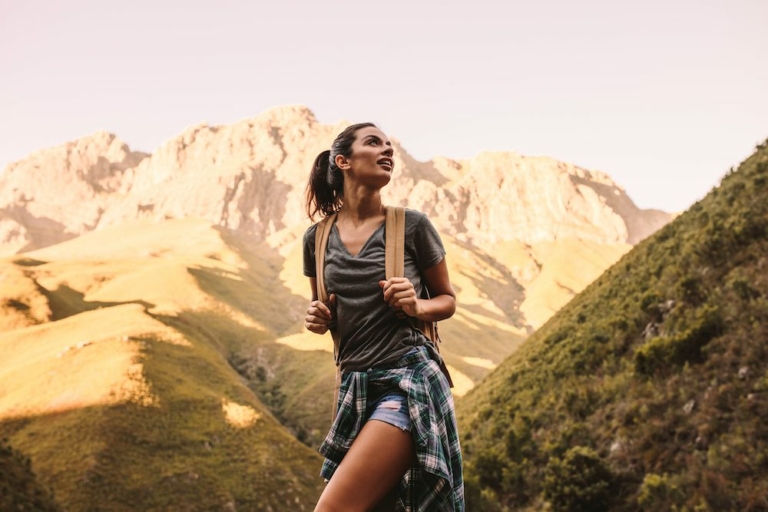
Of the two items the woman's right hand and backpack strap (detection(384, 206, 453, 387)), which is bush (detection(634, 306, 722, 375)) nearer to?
backpack strap (detection(384, 206, 453, 387))

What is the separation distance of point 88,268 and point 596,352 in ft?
392

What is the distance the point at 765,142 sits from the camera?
2861cm

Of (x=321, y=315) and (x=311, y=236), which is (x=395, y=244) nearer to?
(x=321, y=315)

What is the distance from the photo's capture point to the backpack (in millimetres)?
3424

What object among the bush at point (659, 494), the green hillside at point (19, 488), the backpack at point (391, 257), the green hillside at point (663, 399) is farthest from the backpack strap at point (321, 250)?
the green hillside at point (19, 488)

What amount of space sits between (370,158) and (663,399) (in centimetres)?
1410

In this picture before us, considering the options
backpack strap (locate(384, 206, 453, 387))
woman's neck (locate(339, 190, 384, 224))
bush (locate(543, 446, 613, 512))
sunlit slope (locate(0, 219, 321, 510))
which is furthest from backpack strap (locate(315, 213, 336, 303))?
sunlit slope (locate(0, 219, 321, 510))

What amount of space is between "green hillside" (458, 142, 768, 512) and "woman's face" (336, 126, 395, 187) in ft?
34.6

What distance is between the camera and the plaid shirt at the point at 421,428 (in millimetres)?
3074

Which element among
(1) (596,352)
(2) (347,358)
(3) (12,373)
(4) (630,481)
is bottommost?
(3) (12,373)

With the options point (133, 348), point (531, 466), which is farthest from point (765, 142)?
point (133, 348)

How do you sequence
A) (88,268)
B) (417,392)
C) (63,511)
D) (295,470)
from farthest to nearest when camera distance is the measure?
(88,268), (295,470), (63,511), (417,392)

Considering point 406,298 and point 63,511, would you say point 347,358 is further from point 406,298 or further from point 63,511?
point 63,511

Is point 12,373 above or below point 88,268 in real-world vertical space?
above
